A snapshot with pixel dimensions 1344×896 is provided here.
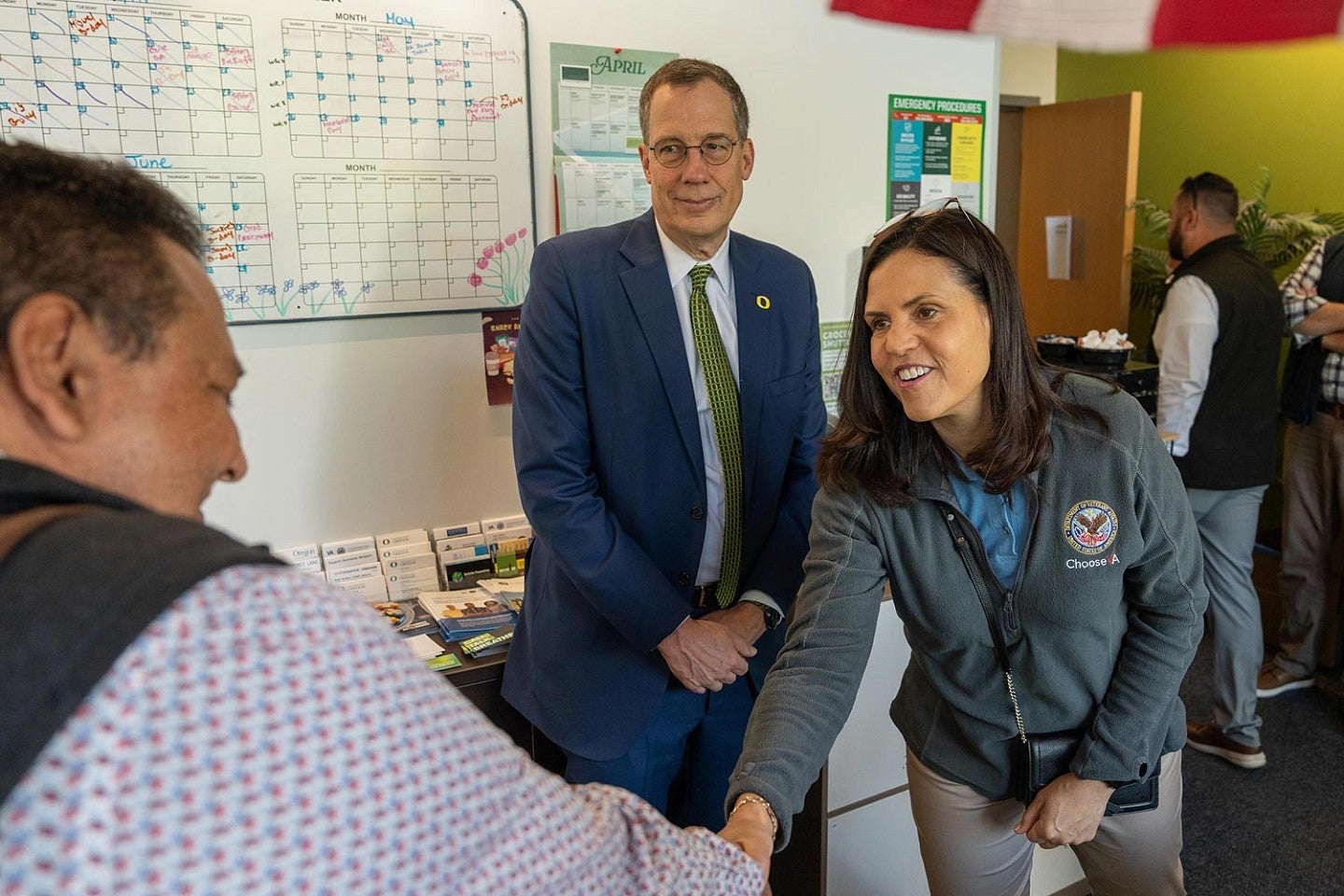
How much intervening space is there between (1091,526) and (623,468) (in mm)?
818

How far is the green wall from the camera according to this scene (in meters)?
4.64

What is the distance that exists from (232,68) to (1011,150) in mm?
4439

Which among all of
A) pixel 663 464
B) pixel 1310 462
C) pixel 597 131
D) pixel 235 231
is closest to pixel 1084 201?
pixel 1310 462

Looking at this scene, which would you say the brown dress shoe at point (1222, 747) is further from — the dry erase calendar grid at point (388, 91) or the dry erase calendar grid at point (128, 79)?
the dry erase calendar grid at point (128, 79)

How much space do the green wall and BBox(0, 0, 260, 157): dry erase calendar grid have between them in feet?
13.7

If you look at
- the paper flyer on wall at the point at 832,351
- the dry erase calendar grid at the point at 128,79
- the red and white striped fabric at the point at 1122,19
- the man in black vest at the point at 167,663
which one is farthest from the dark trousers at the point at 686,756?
the red and white striped fabric at the point at 1122,19

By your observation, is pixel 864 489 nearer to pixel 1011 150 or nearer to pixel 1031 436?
pixel 1031 436

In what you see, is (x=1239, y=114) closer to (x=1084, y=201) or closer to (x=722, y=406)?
(x=1084, y=201)

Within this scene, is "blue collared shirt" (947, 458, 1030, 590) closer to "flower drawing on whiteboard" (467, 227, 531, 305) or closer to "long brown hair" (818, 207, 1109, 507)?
"long brown hair" (818, 207, 1109, 507)

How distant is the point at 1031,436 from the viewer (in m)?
1.46

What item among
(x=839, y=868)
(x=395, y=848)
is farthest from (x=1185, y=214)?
(x=395, y=848)

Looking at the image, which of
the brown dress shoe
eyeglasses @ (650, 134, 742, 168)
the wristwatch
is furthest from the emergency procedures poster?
the brown dress shoe

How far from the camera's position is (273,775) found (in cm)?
58

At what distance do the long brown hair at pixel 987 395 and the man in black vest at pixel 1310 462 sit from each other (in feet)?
9.13
